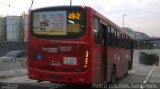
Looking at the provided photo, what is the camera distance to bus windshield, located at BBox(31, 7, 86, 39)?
12.9 meters

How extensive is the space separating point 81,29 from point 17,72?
11.8m

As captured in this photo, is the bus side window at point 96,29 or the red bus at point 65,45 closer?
the red bus at point 65,45

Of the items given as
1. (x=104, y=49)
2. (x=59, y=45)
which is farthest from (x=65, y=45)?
(x=104, y=49)

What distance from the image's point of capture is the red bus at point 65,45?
12.7 metres

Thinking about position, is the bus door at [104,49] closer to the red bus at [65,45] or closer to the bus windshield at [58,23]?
the red bus at [65,45]

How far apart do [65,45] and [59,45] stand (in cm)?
22

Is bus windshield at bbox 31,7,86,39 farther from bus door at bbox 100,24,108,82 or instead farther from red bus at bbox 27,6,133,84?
bus door at bbox 100,24,108,82

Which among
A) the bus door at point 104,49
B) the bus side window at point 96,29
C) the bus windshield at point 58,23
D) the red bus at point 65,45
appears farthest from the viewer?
the bus door at point 104,49

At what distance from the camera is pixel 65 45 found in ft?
42.4

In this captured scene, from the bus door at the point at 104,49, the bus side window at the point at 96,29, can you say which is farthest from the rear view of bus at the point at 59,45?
the bus door at the point at 104,49

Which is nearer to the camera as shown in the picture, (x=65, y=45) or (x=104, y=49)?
(x=65, y=45)

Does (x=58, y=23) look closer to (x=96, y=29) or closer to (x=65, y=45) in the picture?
(x=65, y=45)

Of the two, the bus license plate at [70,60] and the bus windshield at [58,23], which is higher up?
the bus windshield at [58,23]

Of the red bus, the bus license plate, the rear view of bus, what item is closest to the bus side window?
the red bus
